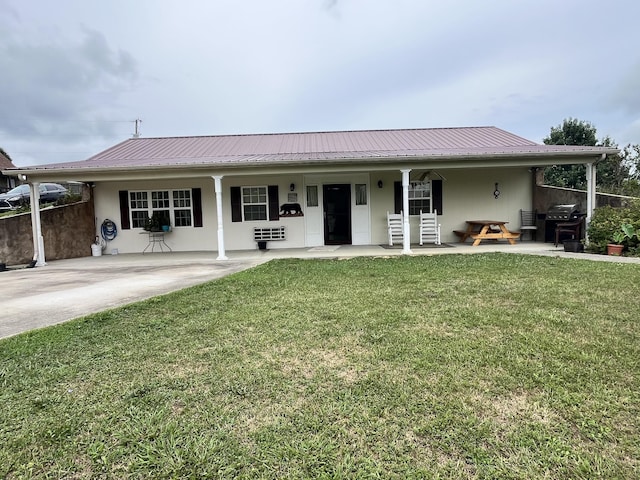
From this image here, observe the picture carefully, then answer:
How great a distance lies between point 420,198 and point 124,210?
354 inches

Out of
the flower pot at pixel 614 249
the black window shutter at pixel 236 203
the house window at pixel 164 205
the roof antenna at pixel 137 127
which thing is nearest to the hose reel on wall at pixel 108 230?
the house window at pixel 164 205

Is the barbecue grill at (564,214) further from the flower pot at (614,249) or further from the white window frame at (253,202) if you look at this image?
the white window frame at (253,202)

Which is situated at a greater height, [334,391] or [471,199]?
[471,199]

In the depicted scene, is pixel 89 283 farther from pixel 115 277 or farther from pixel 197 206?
pixel 197 206

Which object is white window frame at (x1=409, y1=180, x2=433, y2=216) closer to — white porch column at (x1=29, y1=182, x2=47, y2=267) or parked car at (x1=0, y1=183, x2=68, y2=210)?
white porch column at (x1=29, y1=182, x2=47, y2=267)

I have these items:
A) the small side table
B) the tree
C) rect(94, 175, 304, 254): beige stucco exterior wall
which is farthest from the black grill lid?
the tree

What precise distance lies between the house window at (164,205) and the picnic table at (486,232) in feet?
26.9

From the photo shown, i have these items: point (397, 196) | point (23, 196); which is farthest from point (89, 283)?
point (23, 196)

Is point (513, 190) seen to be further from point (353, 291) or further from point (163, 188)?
point (163, 188)

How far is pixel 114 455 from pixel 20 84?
2076cm

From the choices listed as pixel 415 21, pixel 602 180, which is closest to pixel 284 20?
pixel 415 21

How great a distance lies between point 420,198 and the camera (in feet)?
36.9

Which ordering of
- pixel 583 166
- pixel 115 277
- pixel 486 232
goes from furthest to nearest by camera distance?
pixel 583 166, pixel 486 232, pixel 115 277

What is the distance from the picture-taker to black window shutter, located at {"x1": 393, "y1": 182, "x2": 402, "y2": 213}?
1114cm
